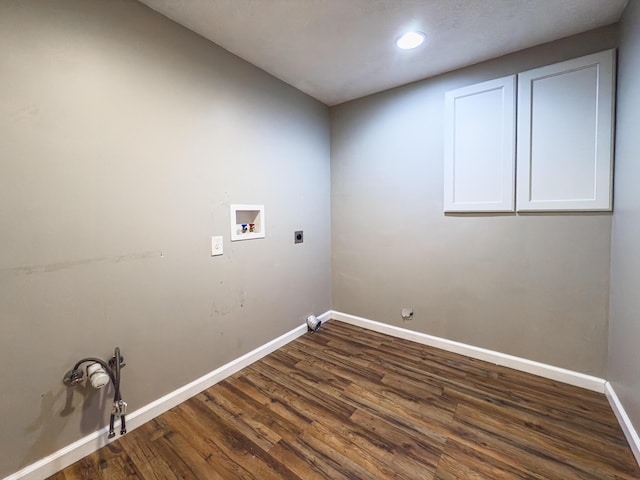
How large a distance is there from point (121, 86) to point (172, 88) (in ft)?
0.94

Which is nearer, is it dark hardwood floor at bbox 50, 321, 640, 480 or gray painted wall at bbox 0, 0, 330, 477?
gray painted wall at bbox 0, 0, 330, 477

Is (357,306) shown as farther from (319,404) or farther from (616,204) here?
(616,204)

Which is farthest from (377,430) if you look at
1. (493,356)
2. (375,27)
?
(375,27)

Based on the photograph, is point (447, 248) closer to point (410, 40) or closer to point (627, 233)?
point (627, 233)

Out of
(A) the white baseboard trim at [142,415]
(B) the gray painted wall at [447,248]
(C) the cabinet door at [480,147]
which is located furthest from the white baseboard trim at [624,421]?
(A) the white baseboard trim at [142,415]

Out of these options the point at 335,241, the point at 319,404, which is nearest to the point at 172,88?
the point at 335,241

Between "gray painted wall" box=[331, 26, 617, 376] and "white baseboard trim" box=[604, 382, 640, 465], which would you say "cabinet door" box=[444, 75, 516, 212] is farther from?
"white baseboard trim" box=[604, 382, 640, 465]

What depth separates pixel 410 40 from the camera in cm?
184

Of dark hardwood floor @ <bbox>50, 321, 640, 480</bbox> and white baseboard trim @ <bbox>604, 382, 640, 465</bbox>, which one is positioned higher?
white baseboard trim @ <bbox>604, 382, 640, 465</bbox>

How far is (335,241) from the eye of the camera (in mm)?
3070

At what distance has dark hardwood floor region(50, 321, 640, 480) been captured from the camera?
1.30 metres

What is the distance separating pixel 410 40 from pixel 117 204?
2.12 meters

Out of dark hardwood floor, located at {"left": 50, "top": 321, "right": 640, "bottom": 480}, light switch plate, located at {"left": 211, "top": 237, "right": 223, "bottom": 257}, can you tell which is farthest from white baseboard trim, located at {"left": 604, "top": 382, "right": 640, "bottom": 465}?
light switch plate, located at {"left": 211, "top": 237, "right": 223, "bottom": 257}

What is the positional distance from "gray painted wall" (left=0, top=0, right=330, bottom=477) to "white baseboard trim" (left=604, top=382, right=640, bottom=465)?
91.0 inches
